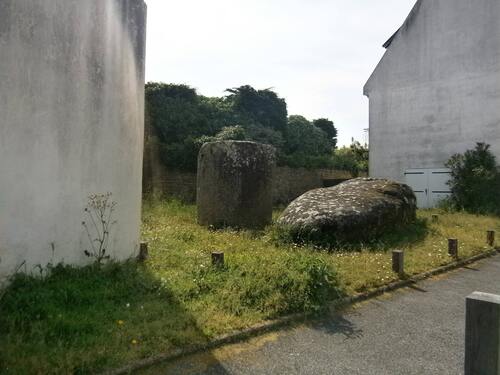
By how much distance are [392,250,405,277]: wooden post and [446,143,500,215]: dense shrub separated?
32.7 feet

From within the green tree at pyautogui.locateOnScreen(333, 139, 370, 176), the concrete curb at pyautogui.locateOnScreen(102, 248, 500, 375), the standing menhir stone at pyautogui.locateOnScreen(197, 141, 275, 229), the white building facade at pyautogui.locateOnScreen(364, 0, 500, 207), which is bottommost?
the concrete curb at pyautogui.locateOnScreen(102, 248, 500, 375)

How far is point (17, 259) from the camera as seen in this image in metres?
4.04

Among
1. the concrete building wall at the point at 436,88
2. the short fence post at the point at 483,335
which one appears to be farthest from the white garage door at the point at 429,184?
the short fence post at the point at 483,335

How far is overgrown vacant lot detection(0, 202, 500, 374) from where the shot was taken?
3004mm

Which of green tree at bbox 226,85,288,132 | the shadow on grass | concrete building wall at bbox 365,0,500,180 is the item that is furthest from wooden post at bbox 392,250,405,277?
green tree at bbox 226,85,288,132

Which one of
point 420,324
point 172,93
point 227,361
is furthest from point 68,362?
point 172,93

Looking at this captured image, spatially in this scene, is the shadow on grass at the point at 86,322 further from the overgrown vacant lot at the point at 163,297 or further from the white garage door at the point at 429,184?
Result: the white garage door at the point at 429,184

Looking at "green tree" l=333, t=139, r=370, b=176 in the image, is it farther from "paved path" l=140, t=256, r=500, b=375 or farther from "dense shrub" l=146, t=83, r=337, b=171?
"paved path" l=140, t=256, r=500, b=375

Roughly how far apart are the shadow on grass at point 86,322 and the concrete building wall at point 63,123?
40 centimetres

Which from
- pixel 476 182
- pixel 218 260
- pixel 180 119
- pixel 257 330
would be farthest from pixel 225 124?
pixel 257 330

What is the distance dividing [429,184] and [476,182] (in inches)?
86.2

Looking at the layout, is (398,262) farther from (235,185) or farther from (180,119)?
(180,119)

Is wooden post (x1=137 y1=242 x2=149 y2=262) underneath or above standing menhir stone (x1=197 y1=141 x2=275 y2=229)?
underneath

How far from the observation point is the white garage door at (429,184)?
1625 cm
